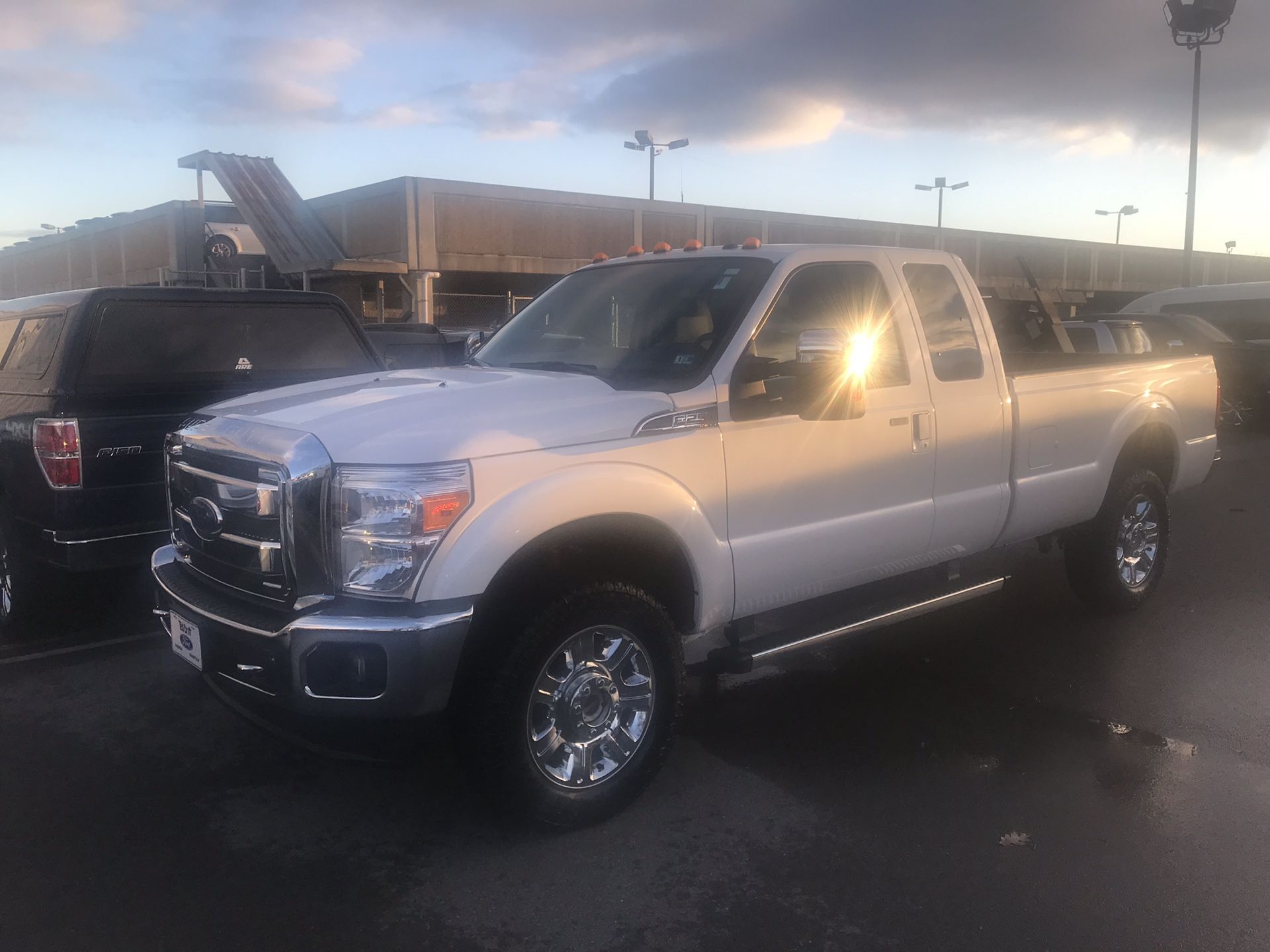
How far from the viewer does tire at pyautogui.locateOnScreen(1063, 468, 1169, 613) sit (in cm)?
604

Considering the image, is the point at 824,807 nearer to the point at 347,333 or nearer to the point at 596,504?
the point at 596,504

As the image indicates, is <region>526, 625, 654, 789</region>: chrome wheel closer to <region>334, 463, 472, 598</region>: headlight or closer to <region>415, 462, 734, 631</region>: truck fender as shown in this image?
<region>415, 462, 734, 631</region>: truck fender

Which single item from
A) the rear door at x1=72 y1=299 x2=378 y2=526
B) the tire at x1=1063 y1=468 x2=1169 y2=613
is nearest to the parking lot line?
the rear door at x1=72 y1=299 x2=378 y2=526

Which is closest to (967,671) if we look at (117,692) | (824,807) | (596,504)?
(824,807)

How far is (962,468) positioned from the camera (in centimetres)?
495

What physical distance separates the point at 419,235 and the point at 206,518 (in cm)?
2877

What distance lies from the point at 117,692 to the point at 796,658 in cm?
339

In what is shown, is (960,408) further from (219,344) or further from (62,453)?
(62,453)

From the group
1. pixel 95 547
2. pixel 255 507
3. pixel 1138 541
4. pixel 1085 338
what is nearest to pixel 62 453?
pixel 95 547

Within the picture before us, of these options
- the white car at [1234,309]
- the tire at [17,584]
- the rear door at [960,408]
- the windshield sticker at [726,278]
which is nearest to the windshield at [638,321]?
the windshield sticker at [726,278]

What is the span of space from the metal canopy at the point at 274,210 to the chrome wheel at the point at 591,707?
28.3 m

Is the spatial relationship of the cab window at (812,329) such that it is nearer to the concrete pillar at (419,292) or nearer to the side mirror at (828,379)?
the side mirror at (828,379)

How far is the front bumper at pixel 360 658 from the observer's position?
3.12 metres

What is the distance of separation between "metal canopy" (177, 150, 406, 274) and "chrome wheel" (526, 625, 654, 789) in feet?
93.0
